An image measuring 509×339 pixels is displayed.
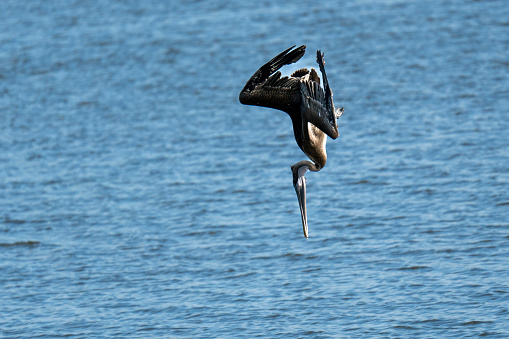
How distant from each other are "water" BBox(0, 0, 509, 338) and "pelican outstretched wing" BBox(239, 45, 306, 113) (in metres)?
1.18

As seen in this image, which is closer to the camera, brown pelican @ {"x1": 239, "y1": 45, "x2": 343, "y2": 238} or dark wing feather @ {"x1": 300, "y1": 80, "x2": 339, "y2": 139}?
dark wing feather @ {"x1": 300, "y1": 80, "x2": 339, "y2": 139}

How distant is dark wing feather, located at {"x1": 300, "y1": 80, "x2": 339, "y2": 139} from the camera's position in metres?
9.74

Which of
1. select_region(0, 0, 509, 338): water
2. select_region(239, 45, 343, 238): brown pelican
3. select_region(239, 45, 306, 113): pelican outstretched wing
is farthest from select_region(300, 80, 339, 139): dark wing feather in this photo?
select_region(0, 0, 509, 338): water

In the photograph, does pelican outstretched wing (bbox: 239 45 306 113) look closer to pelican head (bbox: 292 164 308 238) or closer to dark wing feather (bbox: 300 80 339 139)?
dark wing feather (bbox: 300 80 339 139)

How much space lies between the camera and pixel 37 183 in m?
18.2

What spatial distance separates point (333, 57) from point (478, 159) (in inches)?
298

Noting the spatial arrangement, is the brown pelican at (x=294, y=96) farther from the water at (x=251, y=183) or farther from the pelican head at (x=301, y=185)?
the water at (x=251, y=183)

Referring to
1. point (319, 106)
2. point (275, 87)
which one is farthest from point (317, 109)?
point (275, 87)

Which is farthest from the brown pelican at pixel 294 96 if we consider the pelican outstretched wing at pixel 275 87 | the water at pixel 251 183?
the water at pixel 251 183

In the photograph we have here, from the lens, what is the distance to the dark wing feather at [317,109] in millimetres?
9742

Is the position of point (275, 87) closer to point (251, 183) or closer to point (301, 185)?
point (301, 185)

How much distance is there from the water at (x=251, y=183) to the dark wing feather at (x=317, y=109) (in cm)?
161

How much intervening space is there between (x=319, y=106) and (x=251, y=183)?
726cm

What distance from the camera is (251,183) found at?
1716 centimetres
